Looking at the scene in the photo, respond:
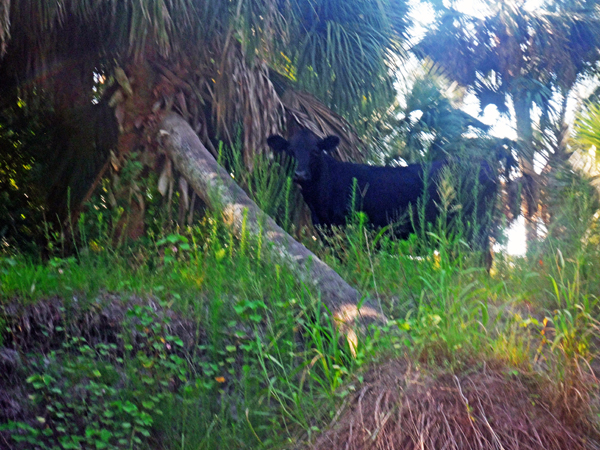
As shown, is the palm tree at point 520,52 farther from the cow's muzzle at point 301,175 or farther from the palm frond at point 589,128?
the palm frond at point 589,128

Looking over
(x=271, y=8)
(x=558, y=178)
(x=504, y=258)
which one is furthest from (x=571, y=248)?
(x=271, y=8)

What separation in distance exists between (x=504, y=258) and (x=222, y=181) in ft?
7.71

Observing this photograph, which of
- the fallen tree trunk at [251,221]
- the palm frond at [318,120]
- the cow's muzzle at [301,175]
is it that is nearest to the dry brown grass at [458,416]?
the fallen tree trunk at [251,221]

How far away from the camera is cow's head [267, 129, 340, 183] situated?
258 inches

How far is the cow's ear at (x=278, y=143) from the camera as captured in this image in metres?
6.52

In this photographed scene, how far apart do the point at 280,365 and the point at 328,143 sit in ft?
13.7

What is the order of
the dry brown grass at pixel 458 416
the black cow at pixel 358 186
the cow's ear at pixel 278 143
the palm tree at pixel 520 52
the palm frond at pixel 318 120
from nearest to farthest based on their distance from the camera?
the dry brown grass at pixel 458 416 < the cow's ear at pixel 278 143 < the black cow at pixel 358 186 < the palm frond at pixel 318 120 < the palm tree at pixel 520 52

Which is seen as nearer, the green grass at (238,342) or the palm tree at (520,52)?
the green grass at (238,342)

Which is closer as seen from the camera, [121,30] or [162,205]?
[121,30]

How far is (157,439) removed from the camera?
9.86 ft

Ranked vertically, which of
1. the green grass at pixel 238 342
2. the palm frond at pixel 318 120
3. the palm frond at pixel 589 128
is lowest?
the green grass at pixel 238 342

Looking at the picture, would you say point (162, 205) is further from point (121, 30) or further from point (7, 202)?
point (7, 202)

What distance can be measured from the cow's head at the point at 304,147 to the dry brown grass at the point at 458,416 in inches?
159

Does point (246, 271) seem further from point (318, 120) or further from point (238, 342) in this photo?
point (318, 120)
